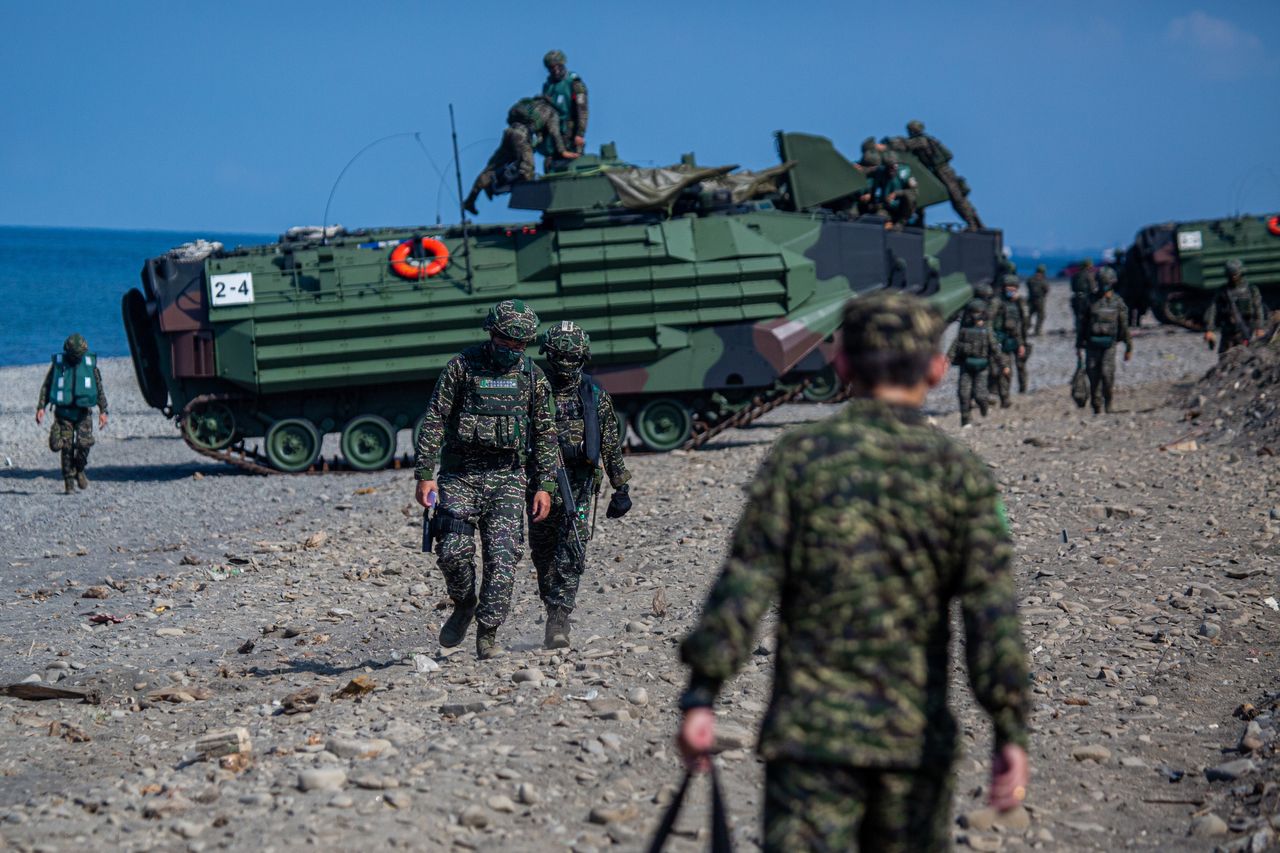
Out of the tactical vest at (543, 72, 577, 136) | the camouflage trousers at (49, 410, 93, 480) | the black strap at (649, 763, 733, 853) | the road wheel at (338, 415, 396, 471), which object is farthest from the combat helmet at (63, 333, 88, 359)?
the black strap at (649, 763, 733, 853)

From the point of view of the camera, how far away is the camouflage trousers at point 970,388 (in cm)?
1984

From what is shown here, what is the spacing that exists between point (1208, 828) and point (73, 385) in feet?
48.7

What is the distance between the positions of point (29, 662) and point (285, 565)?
3254mm

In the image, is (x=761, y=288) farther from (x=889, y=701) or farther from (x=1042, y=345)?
(x=1042, y=345)

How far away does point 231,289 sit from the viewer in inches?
721

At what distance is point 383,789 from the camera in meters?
5.46

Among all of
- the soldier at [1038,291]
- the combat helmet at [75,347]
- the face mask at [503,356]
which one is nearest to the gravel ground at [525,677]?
the face mask at [503,356]

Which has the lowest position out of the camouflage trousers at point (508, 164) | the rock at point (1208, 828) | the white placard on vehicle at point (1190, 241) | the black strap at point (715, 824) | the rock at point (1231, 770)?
the rock at point (1208, 828)

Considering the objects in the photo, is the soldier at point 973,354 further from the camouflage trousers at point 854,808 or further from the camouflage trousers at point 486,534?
the camouflage trousers at point 854,808

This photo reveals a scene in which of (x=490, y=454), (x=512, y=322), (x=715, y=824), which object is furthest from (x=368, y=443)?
(x=715, y=824)

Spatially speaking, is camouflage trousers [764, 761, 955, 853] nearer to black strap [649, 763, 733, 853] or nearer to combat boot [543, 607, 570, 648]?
black strap [649, 763, 733, 853]

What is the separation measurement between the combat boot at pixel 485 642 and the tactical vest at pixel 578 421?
1.01 metres

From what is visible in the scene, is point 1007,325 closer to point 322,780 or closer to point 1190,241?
point 1190,241

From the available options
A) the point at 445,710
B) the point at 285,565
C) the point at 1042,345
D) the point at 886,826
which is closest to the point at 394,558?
the point at 285,565
